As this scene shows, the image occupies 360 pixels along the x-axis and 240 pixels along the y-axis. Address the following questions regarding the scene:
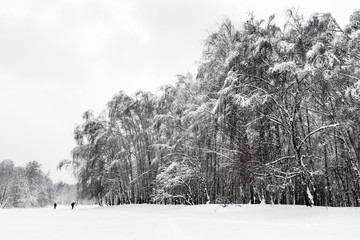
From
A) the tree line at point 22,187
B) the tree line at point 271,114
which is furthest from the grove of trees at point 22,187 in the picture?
the tree line at point 271,114

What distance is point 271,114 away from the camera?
12219 mm

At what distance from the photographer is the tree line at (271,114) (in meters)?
10.5

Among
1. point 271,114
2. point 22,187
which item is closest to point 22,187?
point 22,187

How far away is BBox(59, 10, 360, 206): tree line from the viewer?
34.6 ft

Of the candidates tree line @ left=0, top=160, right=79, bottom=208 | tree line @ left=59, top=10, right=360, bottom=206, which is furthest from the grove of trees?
tree line @ left=59, top=10, right=360, bottom=206

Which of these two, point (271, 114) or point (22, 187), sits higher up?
point (271, 114)

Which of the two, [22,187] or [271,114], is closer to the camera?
[271,114]

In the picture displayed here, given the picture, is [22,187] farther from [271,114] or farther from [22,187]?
[271,114]

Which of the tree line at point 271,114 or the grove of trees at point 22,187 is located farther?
the grove of trees at point 22,187

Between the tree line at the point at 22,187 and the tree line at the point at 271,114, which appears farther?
the tree line at the point at 22,187

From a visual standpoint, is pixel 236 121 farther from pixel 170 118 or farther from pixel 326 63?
pixel 170 118

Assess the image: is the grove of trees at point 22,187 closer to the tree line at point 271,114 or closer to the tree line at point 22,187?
the tree line at point 22,187

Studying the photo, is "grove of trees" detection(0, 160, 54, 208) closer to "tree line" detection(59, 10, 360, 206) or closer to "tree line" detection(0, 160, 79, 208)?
"tree line" detection(0, 160, 79, 208)

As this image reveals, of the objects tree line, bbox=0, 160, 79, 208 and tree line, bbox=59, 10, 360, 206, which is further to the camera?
tree line, bbox=0, 160, 79, 208
